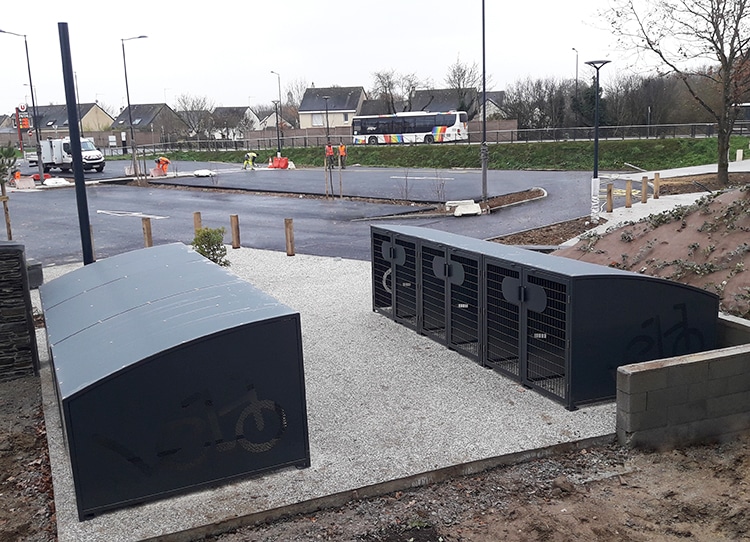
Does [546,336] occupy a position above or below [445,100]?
below

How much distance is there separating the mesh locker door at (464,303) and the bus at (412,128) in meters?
49.1

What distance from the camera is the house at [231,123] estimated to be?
9394 centimetres

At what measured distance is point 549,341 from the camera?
24.4ft

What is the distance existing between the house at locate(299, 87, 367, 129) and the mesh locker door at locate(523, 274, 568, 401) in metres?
86.4

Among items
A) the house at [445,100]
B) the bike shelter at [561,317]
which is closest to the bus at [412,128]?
the house at [445,100]

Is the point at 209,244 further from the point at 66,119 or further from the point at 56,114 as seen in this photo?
the point at 56,114

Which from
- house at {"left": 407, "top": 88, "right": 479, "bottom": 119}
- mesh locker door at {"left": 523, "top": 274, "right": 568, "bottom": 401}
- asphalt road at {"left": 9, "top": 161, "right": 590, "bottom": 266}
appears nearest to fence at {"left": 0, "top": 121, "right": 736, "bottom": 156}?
asphalt road at {"left": 9, "top": 161, "right": 590, "bottom": 266}

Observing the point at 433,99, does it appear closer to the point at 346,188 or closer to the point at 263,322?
the point at 346,188

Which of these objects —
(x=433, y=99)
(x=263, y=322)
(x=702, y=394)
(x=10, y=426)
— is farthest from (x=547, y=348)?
(x=433, y=99)

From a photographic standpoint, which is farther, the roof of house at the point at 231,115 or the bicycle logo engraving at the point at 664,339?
the roof of house at the point at 231,115

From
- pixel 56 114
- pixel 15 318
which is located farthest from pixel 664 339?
pixel 56 114

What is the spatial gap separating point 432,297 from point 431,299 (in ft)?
0.12

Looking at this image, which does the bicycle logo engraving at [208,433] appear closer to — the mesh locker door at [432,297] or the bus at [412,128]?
the mesh locker door at [432,297]

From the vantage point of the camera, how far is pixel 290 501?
213 inches
